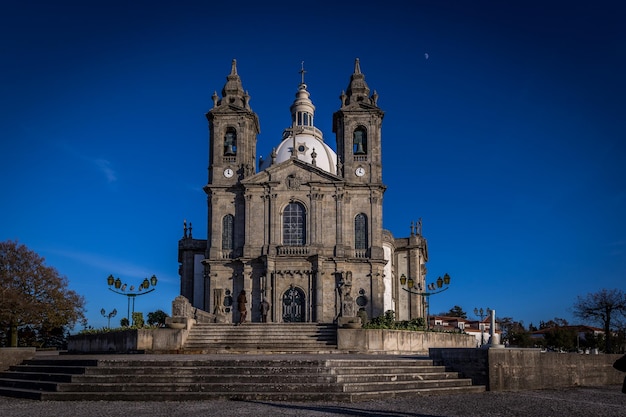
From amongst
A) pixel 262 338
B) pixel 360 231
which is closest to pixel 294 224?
pixel 360 231

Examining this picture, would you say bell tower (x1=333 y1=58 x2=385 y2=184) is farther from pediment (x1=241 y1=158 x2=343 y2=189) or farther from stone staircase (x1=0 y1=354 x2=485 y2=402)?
stone staircase (x1=0 y1=354 x2=485 y2=402)

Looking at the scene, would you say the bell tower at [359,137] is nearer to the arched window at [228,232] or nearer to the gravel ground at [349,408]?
the arched window at [228,232]

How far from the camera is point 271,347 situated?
24.9 metres

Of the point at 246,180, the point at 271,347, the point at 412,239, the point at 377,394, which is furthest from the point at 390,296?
the point at 377,394

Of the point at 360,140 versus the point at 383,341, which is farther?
the point at 360,140

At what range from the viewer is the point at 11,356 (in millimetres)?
17594

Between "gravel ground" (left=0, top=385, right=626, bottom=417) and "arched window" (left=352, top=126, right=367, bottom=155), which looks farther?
"arched window" (left=352, top=126, right=367, bottom=155)

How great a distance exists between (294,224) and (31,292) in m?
16.7

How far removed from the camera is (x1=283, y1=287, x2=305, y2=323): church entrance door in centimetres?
4062

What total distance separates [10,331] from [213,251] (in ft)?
42.2

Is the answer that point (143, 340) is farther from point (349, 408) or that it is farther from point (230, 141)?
point (230, 141)

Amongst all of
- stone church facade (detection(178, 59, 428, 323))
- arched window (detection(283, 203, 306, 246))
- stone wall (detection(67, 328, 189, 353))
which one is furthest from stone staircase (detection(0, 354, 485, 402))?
arched window (detection(283, 203, 306, 246))

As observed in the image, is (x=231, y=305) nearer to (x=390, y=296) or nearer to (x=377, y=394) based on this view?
(x=390, y=296)

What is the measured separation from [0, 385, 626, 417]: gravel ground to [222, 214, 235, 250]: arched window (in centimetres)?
2849
